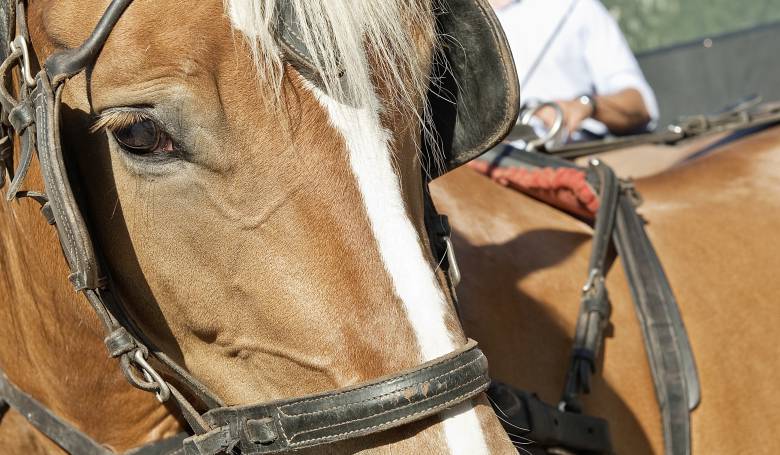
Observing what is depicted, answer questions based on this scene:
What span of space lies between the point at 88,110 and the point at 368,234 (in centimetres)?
40

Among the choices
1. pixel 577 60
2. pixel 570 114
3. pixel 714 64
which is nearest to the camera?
pixel 570 114

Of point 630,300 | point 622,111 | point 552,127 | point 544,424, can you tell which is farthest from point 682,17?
point 544,424

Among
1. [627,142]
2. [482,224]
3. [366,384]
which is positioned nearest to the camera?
[366,384]

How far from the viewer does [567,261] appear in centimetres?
187

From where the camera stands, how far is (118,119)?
113 cm

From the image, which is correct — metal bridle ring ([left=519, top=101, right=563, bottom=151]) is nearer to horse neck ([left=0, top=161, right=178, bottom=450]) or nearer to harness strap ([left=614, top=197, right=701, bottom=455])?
harness strap ([left=614, top=197, right=701, bottom=455])

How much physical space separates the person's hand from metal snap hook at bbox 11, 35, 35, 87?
1585 mm

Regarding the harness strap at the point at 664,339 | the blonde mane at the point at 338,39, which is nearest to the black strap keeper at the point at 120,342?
the blonde mane at the point at 338,39

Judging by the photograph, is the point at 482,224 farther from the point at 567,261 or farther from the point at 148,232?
the point at 148,232

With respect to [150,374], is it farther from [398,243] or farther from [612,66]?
A: [612,66]

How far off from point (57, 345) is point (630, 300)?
1.09m

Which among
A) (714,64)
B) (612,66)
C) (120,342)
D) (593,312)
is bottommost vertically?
(714,64)

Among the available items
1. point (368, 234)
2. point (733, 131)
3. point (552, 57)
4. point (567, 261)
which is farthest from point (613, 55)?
point (368, 234)

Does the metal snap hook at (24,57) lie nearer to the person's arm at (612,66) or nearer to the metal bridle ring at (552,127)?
the metal bridle ring at (552,127)
